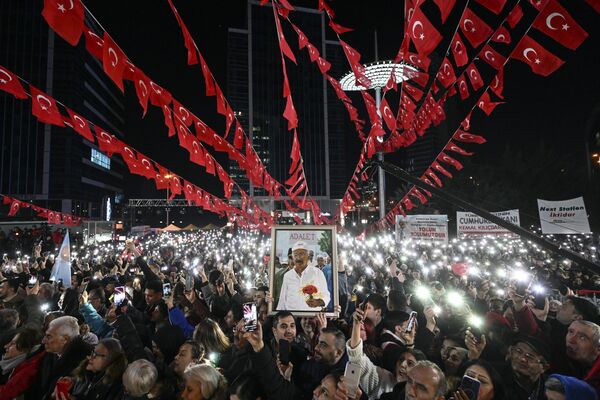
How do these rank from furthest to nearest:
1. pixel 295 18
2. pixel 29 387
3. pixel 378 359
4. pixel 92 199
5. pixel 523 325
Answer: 1. pixel 295 18
2. pixel 92 199
3. pixel 523 325
4. pixel 378 359
5. pixel 29 387

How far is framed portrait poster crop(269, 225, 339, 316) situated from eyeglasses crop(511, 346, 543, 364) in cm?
205

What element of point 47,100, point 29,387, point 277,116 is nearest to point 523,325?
point 29,387

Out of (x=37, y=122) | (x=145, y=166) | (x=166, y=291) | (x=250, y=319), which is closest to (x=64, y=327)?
(x=166, y=291)

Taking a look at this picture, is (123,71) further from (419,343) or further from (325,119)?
(325,119)

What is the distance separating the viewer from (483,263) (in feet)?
60.5

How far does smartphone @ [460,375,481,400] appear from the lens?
7.91 feet

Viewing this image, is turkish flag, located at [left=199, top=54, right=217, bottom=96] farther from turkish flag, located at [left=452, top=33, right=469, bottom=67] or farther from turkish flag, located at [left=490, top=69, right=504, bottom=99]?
turkish flag, located at [left=490, top=69, right=504, bottom=99]

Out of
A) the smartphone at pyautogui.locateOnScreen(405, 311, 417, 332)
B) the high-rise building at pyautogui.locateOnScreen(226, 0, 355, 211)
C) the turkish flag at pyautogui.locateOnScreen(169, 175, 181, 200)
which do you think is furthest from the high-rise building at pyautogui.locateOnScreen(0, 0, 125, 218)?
the smartphone at pyautogui.locateOnScreen(405, 311, 417, 332)

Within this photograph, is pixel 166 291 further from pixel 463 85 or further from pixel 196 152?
pixel 463 85

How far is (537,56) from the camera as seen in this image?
420 centimetres

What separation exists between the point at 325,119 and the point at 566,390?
84.7 metres

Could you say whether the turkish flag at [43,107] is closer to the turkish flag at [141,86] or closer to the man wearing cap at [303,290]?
the turkish flag at [141,86]

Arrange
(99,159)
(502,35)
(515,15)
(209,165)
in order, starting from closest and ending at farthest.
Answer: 1. (515,15)
2. (502,35)
3. (209,165)
4. (99,159)

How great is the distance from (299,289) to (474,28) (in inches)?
159
